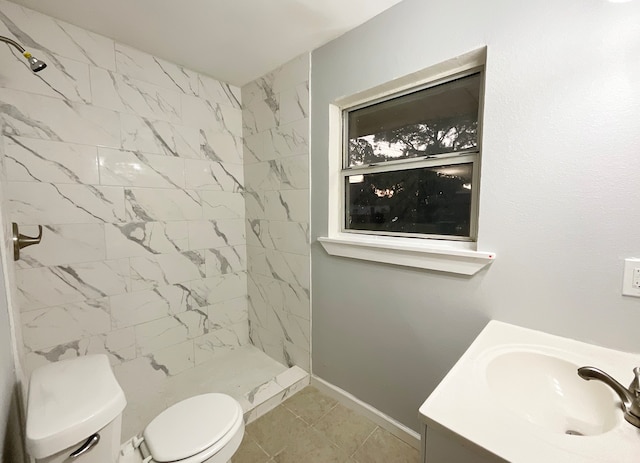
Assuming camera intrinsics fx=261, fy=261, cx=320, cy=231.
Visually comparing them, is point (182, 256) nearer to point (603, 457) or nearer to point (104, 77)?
point (104, 77)

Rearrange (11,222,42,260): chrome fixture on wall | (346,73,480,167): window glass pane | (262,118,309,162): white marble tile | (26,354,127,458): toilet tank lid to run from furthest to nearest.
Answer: (262,118,309,162): white marble tile
(346,73,480,167): window glass pane
(11,222,42,260): chrome fixture on wall
(26,354,127,458): toilet tank lid

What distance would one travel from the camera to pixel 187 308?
82.0 inches

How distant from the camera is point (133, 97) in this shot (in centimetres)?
176

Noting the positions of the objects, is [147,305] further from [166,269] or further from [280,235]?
[280,235]

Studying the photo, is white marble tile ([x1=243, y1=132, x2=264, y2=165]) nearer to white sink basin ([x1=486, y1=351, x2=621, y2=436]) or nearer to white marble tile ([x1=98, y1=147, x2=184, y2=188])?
white marble tile ([x1=98, y1=147, x2=184, y2=188])

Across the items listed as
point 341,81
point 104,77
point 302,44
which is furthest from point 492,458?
point 104,77

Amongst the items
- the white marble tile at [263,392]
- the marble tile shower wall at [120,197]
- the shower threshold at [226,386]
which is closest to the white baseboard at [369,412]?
the shower threshold at [226,386]

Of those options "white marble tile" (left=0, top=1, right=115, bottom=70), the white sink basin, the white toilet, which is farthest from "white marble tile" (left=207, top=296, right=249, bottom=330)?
the white sink basin

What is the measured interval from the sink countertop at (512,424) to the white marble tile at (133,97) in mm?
2264

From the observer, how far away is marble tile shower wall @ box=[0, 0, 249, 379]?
146 centimetres

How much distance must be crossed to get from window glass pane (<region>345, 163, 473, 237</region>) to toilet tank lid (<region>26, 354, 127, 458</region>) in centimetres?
142

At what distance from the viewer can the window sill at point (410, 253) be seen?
3.86ft

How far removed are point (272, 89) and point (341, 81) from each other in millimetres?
669

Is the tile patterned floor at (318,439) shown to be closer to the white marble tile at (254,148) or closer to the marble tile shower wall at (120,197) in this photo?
the marble tile shower wall at (120,197)
